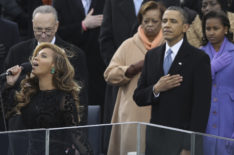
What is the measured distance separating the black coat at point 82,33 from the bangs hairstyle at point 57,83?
7.12 ft

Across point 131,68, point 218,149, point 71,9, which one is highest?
point 71,9

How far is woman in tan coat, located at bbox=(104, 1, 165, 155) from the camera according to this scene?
22.0 ft

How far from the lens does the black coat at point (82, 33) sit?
26.6ft

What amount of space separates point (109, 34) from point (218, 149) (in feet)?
10.9

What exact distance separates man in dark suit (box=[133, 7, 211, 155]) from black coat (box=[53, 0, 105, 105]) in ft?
6.93

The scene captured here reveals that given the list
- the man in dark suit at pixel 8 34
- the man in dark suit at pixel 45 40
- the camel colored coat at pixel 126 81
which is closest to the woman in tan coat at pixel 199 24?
the camel colored coat at pixel 126 81

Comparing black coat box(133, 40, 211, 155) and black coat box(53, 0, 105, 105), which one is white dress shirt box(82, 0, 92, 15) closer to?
black coat box(53, 0, 105, 105)

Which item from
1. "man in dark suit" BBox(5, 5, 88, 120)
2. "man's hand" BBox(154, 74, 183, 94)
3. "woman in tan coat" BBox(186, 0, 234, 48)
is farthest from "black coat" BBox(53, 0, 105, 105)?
"man's hand" BBox(154, 74, 183, 94)

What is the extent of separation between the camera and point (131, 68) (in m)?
6.67

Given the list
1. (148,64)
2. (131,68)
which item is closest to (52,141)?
(148,64)

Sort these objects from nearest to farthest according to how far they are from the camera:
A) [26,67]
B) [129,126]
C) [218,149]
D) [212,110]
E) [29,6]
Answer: [218,149] → [129,126] → [26,67] → [212,110] → [29,6]

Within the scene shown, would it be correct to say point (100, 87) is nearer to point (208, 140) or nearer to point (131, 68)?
point (131, 68)

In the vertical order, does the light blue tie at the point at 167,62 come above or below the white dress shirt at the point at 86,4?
below

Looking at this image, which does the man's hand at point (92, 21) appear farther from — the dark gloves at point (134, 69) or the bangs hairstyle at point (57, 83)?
the bangs hairstyle at point (57, 83)
